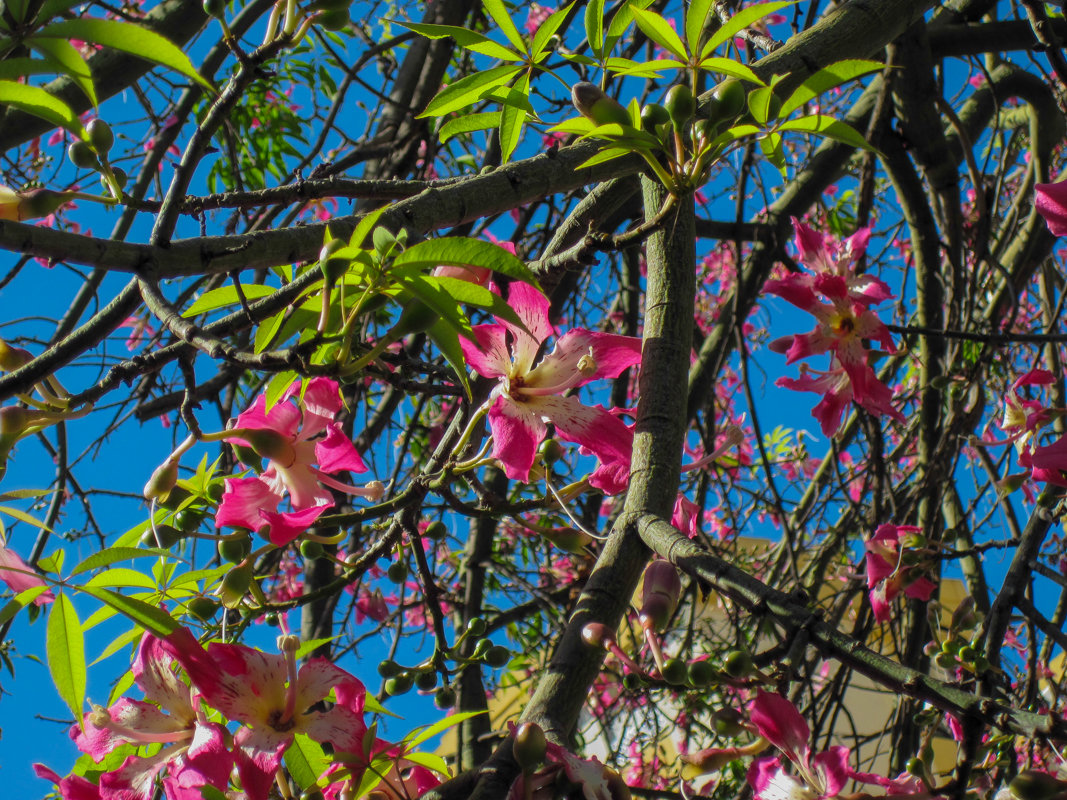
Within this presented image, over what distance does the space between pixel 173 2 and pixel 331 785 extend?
4.64 feet

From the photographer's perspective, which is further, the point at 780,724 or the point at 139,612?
the point at 780,724

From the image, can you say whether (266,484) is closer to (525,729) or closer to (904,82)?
(525,729)

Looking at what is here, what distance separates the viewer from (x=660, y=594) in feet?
2.31

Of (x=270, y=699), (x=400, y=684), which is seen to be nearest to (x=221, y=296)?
(x=270, y=699)

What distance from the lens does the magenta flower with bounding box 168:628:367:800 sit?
0.72m

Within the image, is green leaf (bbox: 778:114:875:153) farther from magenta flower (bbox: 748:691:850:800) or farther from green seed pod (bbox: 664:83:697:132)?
magenta flower (bbox: 748:691:850:800)

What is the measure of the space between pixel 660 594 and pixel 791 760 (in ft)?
0.59

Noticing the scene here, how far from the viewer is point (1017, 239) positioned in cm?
223

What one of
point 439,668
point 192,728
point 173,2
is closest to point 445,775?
point 439,668

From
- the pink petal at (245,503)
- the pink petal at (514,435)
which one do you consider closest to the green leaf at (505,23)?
the pink petal at (514,435)

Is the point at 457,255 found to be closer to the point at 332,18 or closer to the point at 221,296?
the point at 221,296

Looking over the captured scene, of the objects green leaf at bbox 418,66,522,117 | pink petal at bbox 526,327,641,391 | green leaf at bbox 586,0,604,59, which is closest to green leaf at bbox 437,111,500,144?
green leaf at bbox 418,66,522,117

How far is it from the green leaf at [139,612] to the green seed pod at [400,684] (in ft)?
1.19

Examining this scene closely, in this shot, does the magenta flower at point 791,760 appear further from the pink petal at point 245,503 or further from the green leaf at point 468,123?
the green leaf at point 468,123
